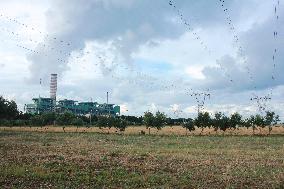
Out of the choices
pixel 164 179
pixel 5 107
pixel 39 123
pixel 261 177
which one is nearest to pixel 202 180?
pixel 164 179

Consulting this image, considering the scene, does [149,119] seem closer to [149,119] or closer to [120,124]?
[149,119]

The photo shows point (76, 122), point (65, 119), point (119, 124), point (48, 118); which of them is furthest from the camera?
point (48, 118)

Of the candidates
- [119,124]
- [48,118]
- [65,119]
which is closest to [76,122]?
[65,119]

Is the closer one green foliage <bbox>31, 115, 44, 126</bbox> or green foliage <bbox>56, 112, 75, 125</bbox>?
green foliage <bbox>56, 112, 75, 125</bbox>

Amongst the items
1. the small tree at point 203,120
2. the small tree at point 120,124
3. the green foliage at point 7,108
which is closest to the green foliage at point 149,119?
the small tree at point 120,124

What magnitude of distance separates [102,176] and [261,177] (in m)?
9.08

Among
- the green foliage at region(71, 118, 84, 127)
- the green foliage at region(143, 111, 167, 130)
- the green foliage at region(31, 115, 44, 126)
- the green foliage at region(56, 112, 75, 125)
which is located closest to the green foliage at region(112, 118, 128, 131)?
the green foliage at region(143, 111, 167, 130)

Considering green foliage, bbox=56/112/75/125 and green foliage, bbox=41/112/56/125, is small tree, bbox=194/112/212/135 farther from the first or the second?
green foliage, bbox=41/112/56/125

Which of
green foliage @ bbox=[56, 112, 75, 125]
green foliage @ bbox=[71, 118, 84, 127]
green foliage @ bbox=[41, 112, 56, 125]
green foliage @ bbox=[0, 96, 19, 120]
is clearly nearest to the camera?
green foliage @ bbox=[0, 96, 19, 120]

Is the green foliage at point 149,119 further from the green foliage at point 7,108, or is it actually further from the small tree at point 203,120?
the green foliage at point 7,108

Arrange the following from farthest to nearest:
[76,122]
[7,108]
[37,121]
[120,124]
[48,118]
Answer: [48,118], [37,121], [76,122], [120,124], [7,108]

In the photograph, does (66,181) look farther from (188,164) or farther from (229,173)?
(188,164)

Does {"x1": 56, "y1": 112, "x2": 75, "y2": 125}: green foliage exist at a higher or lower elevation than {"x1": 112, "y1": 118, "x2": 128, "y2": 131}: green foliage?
higher

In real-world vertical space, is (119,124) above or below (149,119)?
below
